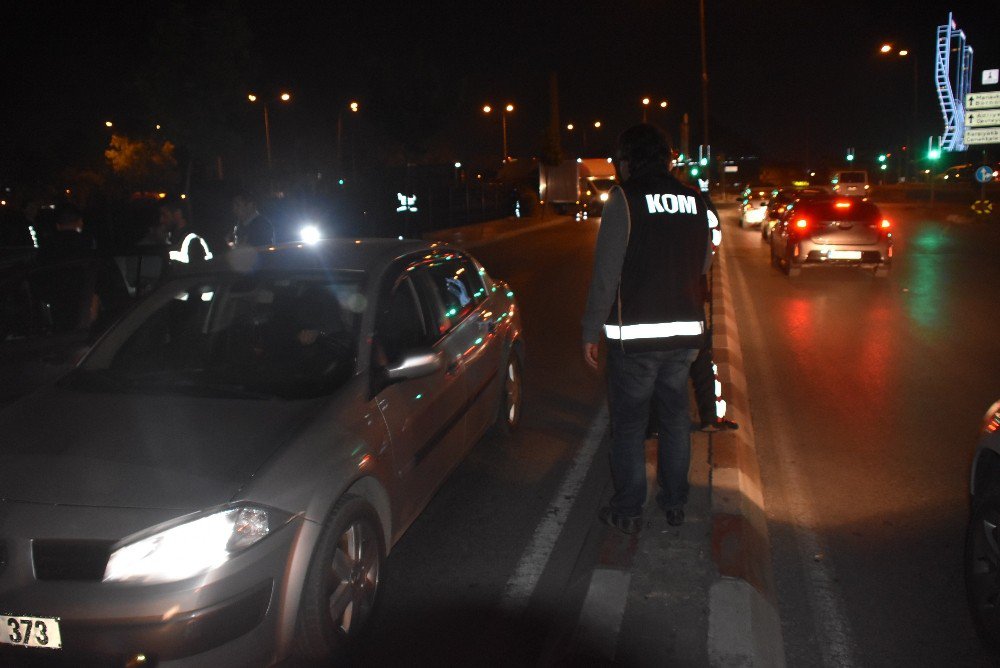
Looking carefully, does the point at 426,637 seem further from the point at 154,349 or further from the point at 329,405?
the point at 154,349

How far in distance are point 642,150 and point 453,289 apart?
1756mm

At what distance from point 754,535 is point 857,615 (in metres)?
0.76

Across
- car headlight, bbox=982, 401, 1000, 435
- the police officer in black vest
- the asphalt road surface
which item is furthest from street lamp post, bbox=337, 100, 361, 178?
car headlight, bbox=982, 401, 1000, 435

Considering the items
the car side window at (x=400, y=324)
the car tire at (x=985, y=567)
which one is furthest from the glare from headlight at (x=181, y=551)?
the car tire at (x=985, y=567)

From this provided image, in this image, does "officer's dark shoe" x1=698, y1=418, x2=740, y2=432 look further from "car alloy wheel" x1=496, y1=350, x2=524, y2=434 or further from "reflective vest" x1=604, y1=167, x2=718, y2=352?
"reflective vest" x1=604, y1=167, x2=718, y2=352

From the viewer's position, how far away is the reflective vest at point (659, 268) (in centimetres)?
420

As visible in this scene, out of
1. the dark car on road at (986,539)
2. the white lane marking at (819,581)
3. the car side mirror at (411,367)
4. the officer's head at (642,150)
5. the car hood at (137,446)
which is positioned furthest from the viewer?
the officer's head at (642,150)

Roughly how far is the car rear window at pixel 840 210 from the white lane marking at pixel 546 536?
11.1 metres

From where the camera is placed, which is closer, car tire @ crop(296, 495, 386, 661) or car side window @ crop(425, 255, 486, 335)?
car tire @ crop(296, 495, 386, 661)

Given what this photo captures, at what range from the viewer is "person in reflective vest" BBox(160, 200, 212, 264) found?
25.2 feet

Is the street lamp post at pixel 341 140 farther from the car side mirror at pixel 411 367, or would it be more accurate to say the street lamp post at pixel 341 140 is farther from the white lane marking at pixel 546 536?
the car side mirror at pixel 411 367

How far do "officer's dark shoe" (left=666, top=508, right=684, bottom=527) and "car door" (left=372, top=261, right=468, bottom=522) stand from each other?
1.19m

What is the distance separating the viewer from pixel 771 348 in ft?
33.7

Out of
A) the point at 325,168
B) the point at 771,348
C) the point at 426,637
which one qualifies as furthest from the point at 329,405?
the point at 325,168
